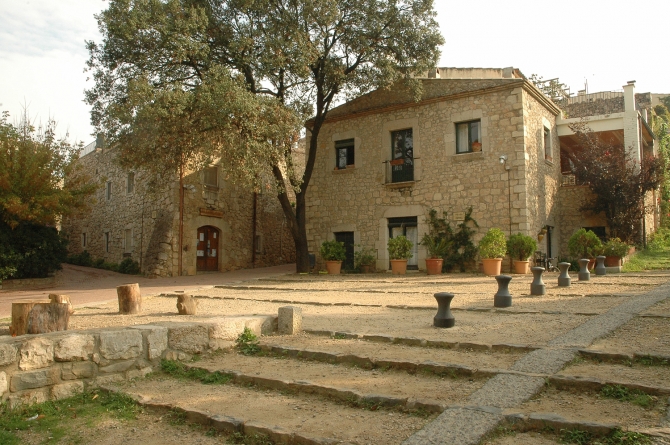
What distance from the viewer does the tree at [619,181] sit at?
14453 mm

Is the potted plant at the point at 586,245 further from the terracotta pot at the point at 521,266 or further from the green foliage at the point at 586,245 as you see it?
the terracotta pot at the point at 521,266

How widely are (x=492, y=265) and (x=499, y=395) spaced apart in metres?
10.0

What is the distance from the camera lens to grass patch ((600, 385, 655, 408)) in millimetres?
3107

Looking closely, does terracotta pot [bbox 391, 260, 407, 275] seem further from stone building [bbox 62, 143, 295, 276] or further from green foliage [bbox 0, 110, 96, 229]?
green foliage [bbox 0, 110, 96, 229]

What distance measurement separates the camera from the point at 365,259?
1561 centimetres

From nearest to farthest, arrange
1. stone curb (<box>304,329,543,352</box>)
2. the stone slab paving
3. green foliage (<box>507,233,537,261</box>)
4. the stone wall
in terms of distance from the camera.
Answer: the stone slab paving < the stone wall < stone curb (<box>304,329,543,352</box>) < green foliage (<box>507,233,537,261</box>)

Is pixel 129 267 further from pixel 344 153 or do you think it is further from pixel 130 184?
pixel 344 153

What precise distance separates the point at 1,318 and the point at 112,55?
8185 mm

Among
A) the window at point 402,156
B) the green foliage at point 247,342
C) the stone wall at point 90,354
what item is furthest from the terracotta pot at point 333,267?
the stone wall at point 90,354

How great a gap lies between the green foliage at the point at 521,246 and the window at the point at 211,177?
10.4 m

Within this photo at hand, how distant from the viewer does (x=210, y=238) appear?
17594 millimetres

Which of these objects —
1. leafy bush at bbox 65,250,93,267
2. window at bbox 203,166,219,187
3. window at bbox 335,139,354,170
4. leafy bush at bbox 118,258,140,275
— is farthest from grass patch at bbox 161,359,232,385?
leafy bush at bbox 65,250,93,267

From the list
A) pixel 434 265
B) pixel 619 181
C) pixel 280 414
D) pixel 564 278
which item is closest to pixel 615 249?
pixel 619 181

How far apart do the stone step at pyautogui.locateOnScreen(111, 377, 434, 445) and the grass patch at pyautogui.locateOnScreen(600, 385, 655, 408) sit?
4.15ft
